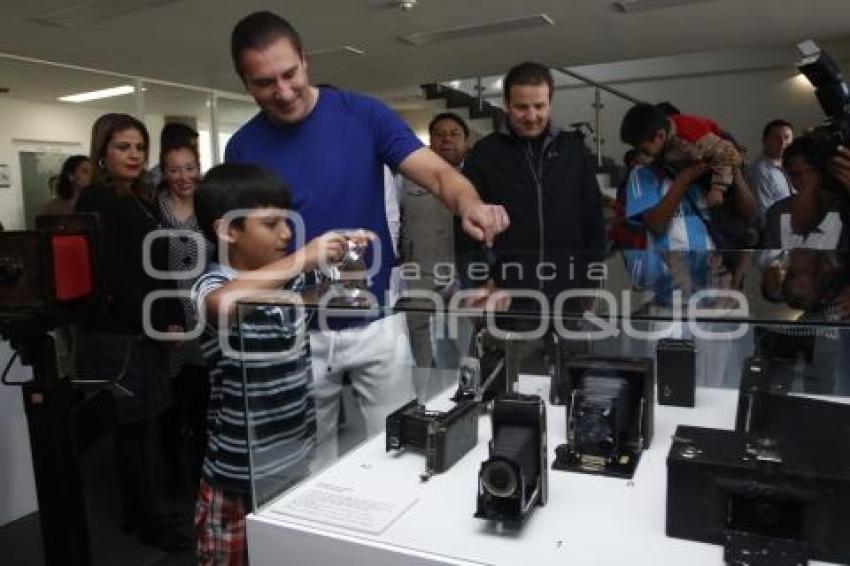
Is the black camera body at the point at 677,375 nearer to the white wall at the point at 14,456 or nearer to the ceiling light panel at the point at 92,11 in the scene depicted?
the white wall at the point at 14,456

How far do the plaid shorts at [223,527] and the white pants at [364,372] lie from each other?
20 cm

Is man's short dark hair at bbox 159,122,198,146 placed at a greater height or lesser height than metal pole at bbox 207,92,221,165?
lesser

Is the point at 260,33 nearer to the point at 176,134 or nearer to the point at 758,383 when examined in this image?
the point at 758,383

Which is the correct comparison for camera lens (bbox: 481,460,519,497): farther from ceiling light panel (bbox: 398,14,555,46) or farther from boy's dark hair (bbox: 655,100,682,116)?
ceiling light panel (bbox: 398,14,555,46)

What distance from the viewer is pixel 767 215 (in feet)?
6.85

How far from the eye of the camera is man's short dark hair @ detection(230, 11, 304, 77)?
131 cm

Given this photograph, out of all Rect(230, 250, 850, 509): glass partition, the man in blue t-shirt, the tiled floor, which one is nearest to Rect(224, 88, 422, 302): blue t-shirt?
the man in blue t-shirt

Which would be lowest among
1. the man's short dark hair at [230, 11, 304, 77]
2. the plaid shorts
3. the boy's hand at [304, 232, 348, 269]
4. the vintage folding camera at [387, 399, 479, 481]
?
the plaid shorts

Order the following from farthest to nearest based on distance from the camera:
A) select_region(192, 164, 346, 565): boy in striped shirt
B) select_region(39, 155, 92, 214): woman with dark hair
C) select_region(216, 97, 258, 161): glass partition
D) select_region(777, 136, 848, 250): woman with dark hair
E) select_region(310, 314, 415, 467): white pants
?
select_region(216, 97, 258, 161): glass partition, select_region(39, 155, 92, 214): woman with dark hair, select_region(777, 136, 848, 250): woman with dark hair, select_region(310, 314, 415, 467): white pants, select_region(192, 164, 346, 565): boy in striped shirt

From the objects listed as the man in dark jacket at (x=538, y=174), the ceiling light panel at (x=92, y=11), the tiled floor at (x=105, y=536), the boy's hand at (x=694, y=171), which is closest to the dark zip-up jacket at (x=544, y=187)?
the man in dark jacket at (x=538, y=174)

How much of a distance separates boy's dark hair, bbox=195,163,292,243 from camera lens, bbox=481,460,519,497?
2.03ft

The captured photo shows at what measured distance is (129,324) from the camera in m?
2.19

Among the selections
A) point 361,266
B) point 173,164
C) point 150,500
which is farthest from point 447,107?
point 361,266

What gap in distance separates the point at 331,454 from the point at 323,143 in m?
0.65
